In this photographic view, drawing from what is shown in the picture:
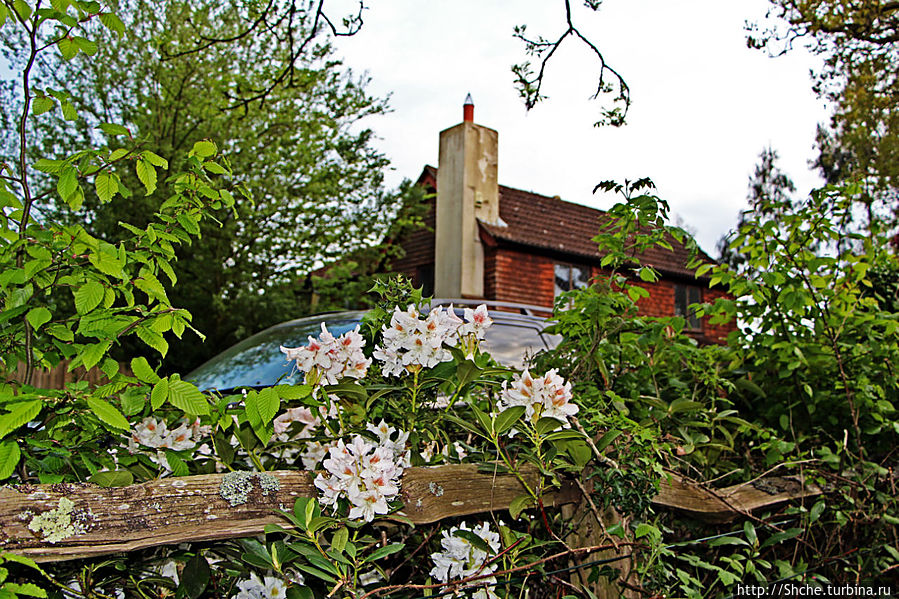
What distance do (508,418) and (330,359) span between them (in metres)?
0.51

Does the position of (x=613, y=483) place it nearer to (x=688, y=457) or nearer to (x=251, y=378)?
(x=688, y=457)

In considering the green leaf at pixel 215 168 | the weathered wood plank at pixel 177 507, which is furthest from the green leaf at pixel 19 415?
the green leaf at pixel 215 168

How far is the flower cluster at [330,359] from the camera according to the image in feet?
6.14

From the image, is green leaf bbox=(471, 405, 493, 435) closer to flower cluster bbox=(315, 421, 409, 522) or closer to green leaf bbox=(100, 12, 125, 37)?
flower cluster bbox=(315, 421, 409, 522)

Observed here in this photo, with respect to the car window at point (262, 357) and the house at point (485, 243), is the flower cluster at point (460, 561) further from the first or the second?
the house at point (485, 243)

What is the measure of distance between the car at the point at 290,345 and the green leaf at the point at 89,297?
9.29ft

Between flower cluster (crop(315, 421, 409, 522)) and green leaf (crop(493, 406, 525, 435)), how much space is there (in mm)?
343

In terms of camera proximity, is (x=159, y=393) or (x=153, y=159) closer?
(x=159, y=393)

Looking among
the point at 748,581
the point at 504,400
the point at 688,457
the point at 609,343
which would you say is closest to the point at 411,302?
the point at 504,400

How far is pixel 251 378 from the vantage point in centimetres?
464

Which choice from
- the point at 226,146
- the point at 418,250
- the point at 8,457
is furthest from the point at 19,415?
the point at 418,250

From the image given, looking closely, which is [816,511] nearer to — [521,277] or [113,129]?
[113,129]

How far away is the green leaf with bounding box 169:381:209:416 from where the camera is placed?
1458 millimetres

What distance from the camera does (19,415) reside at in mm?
1274
